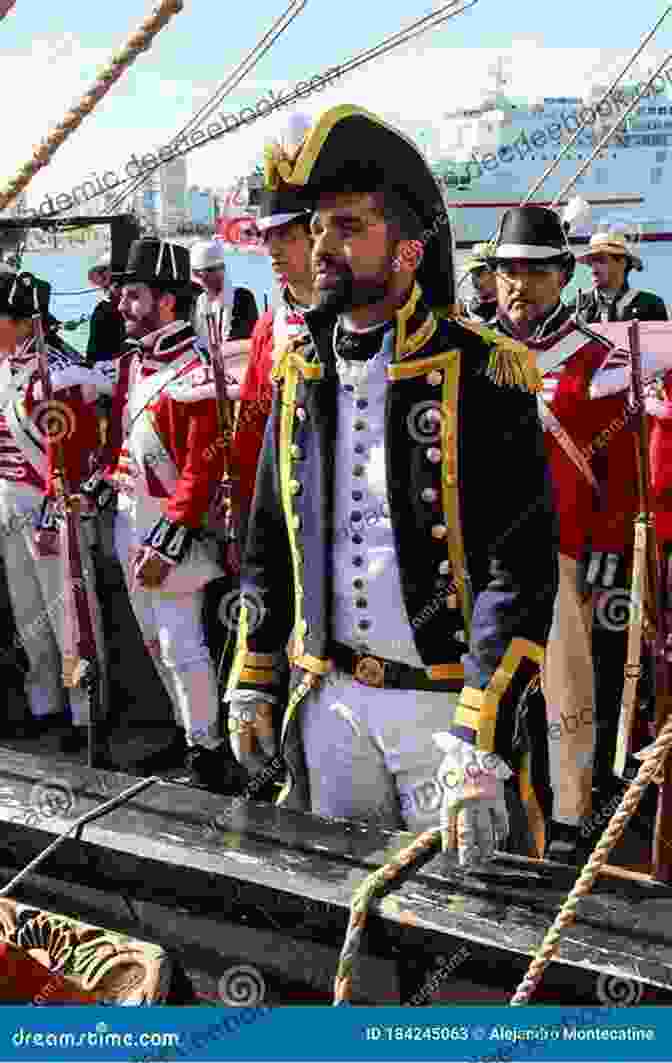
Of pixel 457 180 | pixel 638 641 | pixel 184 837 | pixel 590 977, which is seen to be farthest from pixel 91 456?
pixel 457 180

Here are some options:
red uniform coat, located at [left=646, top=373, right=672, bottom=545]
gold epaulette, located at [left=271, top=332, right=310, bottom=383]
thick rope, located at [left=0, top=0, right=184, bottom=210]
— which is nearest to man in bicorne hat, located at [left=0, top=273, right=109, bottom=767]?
red uniform coat, located at [left=646, top=373, right=672, bottom=545]

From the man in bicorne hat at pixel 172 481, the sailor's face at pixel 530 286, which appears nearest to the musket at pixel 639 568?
the sailor's face at pixel 530 286

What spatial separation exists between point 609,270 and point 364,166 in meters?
4.93

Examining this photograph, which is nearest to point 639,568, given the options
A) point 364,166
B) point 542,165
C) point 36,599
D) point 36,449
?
point 364,166

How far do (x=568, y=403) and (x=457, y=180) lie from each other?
3108 cm

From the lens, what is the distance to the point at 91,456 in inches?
191

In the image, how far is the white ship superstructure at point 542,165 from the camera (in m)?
32.7

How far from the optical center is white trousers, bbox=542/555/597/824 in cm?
372

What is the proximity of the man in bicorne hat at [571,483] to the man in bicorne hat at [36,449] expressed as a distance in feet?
5.82

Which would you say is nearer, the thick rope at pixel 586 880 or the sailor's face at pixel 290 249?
the thick rope at pixel 586 880

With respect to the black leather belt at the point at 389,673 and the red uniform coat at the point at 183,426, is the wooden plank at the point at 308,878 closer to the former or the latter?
the black leather belt at the point at 389,673

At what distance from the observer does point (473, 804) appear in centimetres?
199

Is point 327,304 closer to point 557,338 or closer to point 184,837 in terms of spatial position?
point 184,837

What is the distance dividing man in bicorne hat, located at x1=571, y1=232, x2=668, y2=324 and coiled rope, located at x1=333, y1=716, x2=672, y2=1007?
4.80 meters
